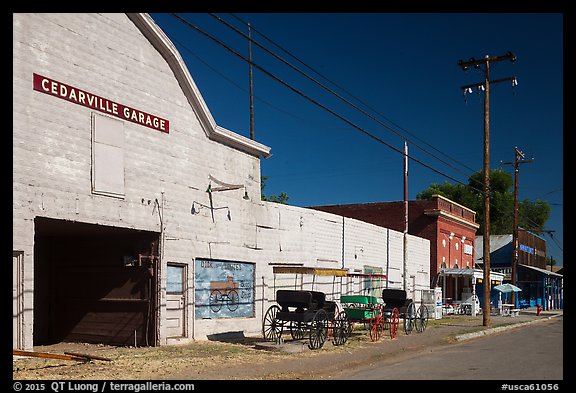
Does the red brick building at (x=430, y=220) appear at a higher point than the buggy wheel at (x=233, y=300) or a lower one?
higher

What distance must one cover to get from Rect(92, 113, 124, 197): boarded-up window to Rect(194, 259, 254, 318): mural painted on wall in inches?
169

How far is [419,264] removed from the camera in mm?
40000

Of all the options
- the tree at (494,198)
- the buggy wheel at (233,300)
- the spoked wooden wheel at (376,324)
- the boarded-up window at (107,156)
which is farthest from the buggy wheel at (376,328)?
the tree at (494,198)

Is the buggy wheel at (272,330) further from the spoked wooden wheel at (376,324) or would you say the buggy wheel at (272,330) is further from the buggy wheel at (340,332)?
the spoked wooden wheel at (376,324)

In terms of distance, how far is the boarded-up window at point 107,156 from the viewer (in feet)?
53.3

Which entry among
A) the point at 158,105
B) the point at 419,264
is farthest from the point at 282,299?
the point at 419,264

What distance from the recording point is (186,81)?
19.5 metres

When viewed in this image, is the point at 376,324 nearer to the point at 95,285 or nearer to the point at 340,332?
the point at 340,332

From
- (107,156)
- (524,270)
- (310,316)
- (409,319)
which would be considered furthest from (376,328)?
(524,270)

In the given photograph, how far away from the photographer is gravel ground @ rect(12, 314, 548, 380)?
42.9 feet

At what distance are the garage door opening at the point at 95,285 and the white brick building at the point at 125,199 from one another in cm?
Answer: 4

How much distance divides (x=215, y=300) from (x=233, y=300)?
959 millimetres
